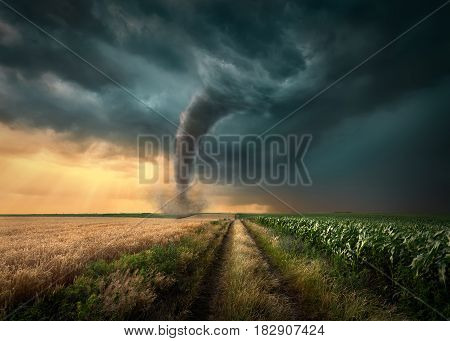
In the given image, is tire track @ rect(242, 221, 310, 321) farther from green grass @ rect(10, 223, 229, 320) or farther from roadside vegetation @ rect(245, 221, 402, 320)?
green grass @ rect(10, 223, 229, 320)

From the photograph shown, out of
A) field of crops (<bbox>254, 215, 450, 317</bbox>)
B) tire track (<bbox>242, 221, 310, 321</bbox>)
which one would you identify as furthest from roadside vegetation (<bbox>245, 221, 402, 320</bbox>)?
field of crops (<bbox>254, 215, 450, 317</bbox>)

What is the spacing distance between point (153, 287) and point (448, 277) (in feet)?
24.0

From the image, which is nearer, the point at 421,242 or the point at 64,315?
the point at 64,315

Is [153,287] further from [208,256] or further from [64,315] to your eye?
[208,256]

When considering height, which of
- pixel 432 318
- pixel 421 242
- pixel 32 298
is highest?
pixel 421 242

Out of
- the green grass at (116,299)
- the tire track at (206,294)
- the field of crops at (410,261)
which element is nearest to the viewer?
the green grass at (116,299)

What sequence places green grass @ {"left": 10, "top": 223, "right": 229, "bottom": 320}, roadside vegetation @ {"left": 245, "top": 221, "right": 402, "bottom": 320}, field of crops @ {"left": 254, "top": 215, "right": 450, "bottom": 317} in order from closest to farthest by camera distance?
green grass @ {"left": 10, "top": 223, "right": 229, "bottom": 320} < roadside vegetation @ {"left": 245, "top": 221, "right": 402, "bottom": 320} < field of crops @ {"left": 254, "top": 215, "right": 450, "bottom": 317}

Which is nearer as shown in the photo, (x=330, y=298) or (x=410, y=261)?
(x=330, y=298)

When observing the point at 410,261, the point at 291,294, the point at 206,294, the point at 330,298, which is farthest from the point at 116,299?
the point at 410,261

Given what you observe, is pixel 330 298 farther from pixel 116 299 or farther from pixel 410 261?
pixel 116 299

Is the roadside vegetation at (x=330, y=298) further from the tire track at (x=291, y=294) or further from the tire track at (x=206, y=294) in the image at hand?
the tire track at (x=206, y=294)

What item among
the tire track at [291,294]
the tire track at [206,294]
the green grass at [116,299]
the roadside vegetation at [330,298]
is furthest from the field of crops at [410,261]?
the green grass at [116,299]

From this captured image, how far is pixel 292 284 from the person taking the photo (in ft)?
31.5
